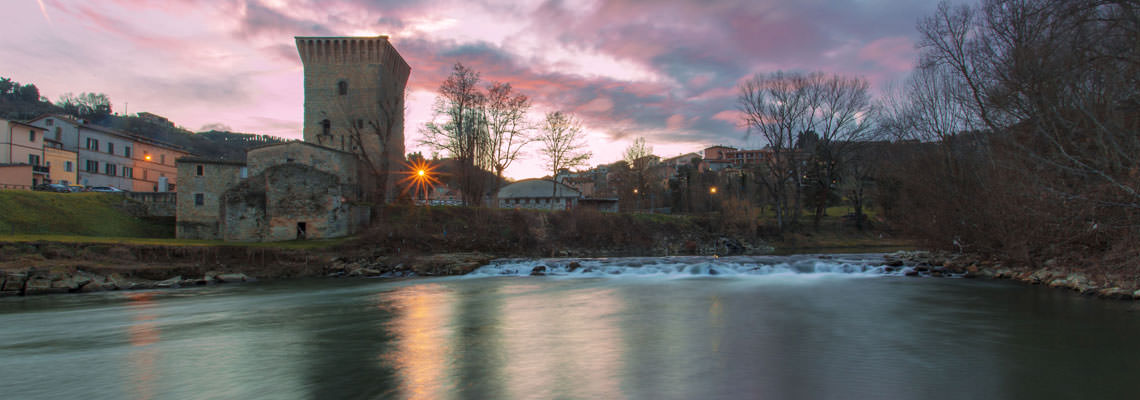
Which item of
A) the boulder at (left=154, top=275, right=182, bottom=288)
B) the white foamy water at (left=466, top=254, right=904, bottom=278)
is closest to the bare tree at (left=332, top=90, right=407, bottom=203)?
the boulder at (left=154, top=275, right=182, bottom=288)

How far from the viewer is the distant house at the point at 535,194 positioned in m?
58.0

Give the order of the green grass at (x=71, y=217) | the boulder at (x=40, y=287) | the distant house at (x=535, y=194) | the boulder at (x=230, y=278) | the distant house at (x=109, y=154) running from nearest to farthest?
the boulder at (x=40, y=287)
the boulder at (x=230, y=278)
the green grass at (x=71, y=217)
the distant house at (x=109, y=154)
the distant house at (x=535, y=194)

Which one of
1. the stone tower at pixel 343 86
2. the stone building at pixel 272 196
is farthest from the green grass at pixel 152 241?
the stone tower at pixel 343 86

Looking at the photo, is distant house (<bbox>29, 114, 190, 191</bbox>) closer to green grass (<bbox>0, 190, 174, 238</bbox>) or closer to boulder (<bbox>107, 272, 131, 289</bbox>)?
green grass (<bbox>0, 190, 174, 238</bbox>)

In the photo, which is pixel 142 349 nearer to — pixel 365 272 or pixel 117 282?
pixel 117 282

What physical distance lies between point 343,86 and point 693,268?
33645 mm

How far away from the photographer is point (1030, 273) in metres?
15.2

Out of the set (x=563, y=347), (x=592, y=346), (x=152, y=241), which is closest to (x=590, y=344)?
(x=592, y=346)

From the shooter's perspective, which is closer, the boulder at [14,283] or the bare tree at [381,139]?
the boulder at [14,283]

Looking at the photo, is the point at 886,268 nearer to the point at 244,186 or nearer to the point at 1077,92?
the point at 1077,92

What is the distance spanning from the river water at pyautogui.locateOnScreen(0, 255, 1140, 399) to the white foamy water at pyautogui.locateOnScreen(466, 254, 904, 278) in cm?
346

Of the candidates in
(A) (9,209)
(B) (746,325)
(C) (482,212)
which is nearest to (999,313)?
(B) (746,325)

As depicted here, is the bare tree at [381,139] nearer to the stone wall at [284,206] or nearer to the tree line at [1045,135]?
the stone wall at [284,206]

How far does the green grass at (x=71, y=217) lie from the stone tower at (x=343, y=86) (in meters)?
12.7
